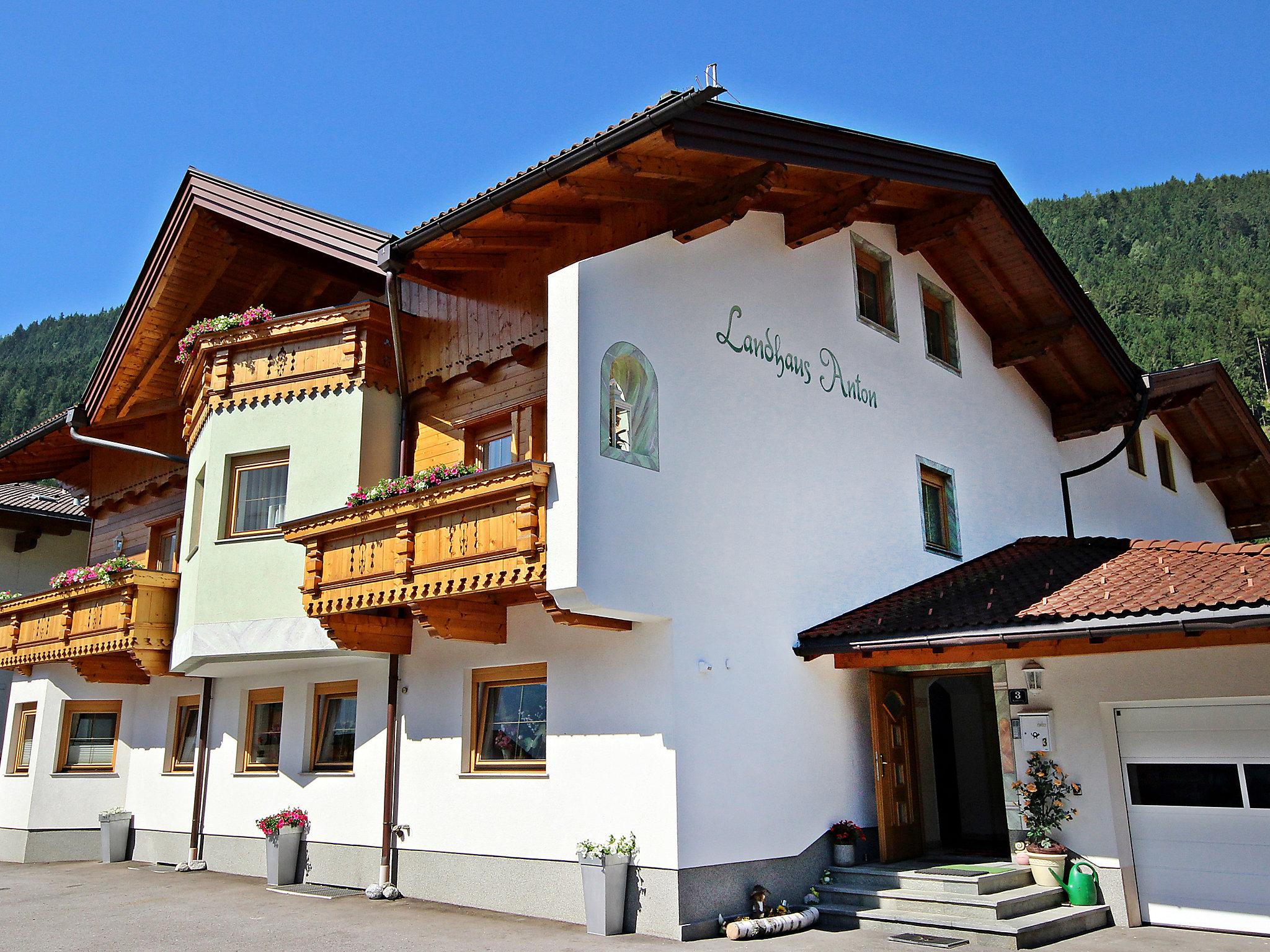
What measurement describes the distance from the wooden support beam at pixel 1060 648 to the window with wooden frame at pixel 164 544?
461 inches

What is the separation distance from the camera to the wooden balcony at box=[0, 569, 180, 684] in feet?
A: 50.3

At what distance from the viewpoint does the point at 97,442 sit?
17984mm

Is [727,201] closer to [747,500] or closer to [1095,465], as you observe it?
[747,500]

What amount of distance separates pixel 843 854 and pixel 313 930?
5602mm

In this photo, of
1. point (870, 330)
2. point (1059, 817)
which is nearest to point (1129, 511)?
point (870, 330)

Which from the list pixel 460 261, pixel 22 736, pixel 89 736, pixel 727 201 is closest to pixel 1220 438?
pixel 727 201

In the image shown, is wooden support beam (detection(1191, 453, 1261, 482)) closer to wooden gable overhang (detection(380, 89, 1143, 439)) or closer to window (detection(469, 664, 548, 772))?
wooden gable overhang (detection(380, 89, 1143, 439))

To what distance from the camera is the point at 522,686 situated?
11961 mm

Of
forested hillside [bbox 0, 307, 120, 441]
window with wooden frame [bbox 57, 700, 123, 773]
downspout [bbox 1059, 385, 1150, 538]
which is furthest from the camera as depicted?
forested hillside [bbox 0, 307, 120, 441]

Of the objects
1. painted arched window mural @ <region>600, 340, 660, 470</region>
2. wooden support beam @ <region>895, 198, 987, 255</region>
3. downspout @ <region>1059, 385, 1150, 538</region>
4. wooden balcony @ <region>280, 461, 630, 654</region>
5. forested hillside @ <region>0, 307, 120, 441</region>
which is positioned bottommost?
wooden balcony @ <region>280, 461, 630, 654</region>

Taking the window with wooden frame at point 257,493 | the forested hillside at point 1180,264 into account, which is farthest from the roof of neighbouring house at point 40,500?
the forested hillside at point 1180,264

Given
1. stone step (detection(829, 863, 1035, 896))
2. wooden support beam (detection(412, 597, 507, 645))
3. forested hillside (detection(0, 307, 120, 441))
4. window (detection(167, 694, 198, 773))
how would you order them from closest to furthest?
stone step (detection(829, 863, 1035, 896)), wooden support beam (detection(412, 597, 507, 645)), window (detection(167, 694, 198, 773)), forested hillside (detection(0, 307, 120, 441))

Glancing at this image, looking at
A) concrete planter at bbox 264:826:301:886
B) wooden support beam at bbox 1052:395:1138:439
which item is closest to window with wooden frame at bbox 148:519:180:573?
concrete planter at bbox 264:826:301:886

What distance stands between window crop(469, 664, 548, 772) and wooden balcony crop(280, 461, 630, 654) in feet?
1.89
